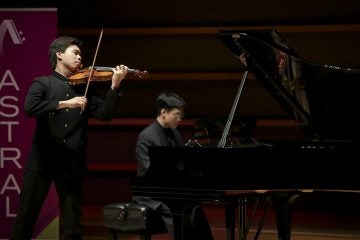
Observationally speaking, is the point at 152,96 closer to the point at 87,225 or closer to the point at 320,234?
the point at 87,225

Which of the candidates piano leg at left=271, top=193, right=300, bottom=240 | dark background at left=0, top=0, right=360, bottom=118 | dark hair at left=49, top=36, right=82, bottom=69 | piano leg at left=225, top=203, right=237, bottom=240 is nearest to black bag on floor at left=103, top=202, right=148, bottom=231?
piano leg at left=225, top=203, right=237, bottom=240

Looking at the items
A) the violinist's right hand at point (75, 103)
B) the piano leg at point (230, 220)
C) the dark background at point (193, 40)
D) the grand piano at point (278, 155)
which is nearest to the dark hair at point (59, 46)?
the violinist's right hand at point (75, 103)

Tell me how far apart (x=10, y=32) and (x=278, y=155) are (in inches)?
78.2

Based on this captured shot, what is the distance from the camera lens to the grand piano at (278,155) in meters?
3.28

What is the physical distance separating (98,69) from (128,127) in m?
3.06

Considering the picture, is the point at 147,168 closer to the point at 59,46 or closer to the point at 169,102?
the point at 169,102

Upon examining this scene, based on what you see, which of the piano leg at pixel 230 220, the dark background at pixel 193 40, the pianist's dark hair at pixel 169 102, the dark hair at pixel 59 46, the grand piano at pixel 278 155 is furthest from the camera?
the dark background at pixel 193 40

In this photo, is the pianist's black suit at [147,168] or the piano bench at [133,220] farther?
the pianist's black suit at [147,168]

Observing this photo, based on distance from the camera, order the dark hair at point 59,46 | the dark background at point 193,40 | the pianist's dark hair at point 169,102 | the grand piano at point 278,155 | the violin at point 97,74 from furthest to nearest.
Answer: the dark background at point 193,40 < the pianist's dark hair at point 169,102 < the dark hair at point 59,46 < the violin at point 97,74 < the grand piano at point 278,155

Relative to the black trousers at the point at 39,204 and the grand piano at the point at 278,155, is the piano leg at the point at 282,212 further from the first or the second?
the black trousers at the point at 39,204

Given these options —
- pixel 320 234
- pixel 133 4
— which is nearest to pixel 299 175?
pixel 320 234

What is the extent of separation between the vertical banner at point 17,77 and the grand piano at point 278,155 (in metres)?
1.36

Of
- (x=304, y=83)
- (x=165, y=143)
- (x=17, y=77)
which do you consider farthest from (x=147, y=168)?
(x=17, y=77)

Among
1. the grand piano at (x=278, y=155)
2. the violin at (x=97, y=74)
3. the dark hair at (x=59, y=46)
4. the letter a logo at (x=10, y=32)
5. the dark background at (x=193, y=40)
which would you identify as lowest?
the grand piano at (x=278, y=155)
